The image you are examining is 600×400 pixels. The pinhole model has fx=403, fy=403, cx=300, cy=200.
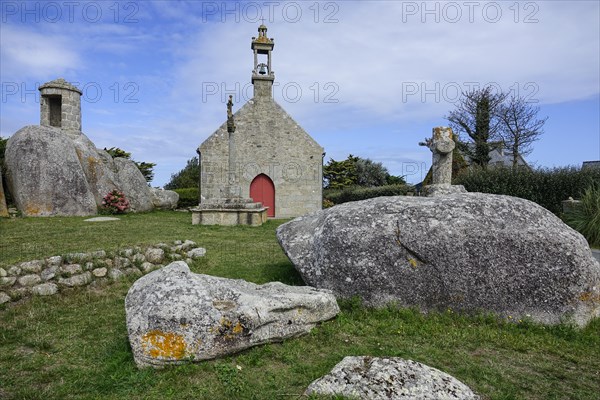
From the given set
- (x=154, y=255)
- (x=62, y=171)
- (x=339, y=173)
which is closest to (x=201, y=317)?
(x=154, y=255)

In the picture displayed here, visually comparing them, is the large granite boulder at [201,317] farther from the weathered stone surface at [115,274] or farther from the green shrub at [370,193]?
the green shrub at [370,193]

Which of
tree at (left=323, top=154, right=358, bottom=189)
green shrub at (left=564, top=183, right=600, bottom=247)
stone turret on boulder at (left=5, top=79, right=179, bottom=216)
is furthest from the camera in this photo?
tree at (left=323, top=154, right=358, bottom=189)

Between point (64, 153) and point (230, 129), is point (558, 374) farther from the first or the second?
point (64, 153)

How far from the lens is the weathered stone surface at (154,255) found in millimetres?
7406

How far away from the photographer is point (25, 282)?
19.2 ft

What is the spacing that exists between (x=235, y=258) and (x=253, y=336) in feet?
15.1

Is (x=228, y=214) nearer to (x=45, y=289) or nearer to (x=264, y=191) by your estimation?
(x=264, y=191)

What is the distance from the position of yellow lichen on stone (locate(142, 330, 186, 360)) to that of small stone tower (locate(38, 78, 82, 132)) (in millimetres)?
22541

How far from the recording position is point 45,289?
19.1 feet

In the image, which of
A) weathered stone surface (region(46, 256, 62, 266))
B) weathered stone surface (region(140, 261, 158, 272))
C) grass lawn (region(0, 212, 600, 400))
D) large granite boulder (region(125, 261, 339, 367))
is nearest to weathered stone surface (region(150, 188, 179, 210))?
weathered stone surface (region(140, 261, 158, 272))

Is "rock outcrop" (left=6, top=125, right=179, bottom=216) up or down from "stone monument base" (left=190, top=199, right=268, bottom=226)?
up

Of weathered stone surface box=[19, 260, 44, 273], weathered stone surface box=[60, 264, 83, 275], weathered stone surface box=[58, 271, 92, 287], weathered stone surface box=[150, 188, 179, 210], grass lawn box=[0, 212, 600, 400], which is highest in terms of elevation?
weathered stone surface box=[150, 188, 179, 210]

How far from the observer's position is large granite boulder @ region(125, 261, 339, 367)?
3.55m

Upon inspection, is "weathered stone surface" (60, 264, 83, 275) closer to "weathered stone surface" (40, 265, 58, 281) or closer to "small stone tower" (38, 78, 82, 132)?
"weathered stone surface" (40, 265, 58, 281)
